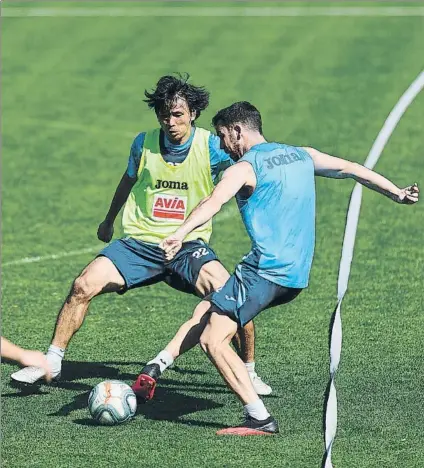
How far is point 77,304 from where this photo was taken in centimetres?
1128

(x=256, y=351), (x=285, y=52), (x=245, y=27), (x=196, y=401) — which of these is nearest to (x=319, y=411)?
(x=196, y=401)

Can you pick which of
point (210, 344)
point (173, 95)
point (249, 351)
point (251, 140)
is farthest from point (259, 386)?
point (173, 95)

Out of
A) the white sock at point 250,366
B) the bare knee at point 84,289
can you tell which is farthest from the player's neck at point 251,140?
the white sock at point 250,366

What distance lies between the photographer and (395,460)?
945cm

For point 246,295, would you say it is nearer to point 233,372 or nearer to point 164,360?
point 233,372

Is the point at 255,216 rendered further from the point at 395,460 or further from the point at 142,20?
the point at 142,20

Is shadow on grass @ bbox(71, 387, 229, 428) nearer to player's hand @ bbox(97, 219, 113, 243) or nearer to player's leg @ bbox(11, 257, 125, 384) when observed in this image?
player's leg @ bbox(11, 257, 125, 384)

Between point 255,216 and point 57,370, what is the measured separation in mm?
2416

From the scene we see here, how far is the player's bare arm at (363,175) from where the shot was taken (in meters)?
10.2

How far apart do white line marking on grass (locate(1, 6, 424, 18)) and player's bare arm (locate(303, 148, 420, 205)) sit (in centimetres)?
1884

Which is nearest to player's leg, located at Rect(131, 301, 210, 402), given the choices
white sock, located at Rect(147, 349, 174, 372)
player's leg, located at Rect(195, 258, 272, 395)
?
white sock, located at Rect(147, 349, 174, 372)

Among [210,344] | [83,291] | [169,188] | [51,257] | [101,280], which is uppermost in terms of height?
[169,188]

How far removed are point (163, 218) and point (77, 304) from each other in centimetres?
105

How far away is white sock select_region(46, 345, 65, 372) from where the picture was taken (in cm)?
1123
